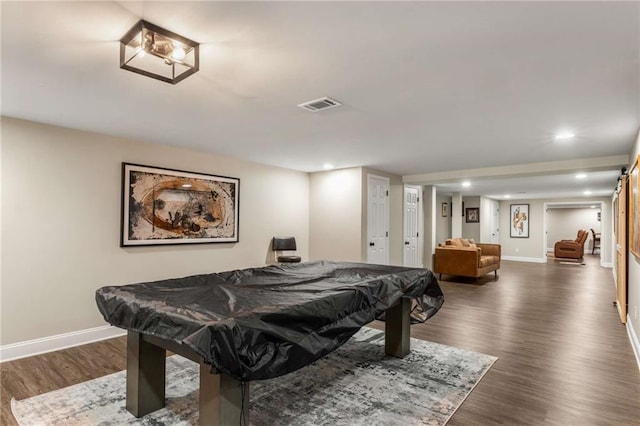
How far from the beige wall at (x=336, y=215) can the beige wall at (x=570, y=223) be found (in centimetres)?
1321

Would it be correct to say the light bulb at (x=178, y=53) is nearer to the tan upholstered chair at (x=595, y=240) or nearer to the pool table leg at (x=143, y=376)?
the pool table leg at (x=143, y=376)

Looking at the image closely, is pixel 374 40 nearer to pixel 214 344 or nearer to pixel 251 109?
pixel 251 109

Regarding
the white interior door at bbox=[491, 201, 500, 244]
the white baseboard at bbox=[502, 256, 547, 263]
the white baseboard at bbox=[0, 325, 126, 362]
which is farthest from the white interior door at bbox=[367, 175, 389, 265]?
the white baseboard at bbox=[502, 256, 547, 263]

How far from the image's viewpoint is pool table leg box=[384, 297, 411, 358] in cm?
318

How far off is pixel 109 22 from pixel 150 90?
91 centimetres

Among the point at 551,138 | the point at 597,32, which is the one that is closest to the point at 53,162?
the point at 597,32

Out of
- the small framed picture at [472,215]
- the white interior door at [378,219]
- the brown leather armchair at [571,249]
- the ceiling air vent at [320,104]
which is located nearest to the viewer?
the ceiling air vent at [320,104]

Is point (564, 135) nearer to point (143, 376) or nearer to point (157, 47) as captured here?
point (157, 47)

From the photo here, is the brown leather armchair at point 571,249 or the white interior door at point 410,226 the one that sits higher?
the white interior door at point 410,226

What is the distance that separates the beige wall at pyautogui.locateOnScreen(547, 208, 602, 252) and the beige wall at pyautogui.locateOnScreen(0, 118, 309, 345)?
52.9 feet

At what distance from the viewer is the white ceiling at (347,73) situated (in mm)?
1611

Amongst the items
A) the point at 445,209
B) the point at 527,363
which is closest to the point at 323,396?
the point at 527,363

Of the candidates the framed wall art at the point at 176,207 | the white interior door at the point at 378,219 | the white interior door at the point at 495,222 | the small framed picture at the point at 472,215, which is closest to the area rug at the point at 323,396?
the framed wall art at the point at 176,207

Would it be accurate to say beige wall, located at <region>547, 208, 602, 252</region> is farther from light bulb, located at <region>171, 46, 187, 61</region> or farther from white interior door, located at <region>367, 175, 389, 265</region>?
light bulb, located at <region>171, 46, 187, 61</region>
